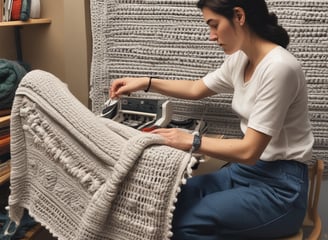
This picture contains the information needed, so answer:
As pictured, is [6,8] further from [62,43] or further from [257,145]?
[257,145]

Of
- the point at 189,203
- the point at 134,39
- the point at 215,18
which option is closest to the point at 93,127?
the point at 189,203

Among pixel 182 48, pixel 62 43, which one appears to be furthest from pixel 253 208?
pixel 62 43

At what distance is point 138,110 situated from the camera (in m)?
1.48

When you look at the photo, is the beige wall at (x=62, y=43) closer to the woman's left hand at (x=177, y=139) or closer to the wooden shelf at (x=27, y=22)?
the wooden shelf at (x=27, y=22)

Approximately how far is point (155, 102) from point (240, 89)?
37cm

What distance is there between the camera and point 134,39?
167 cm

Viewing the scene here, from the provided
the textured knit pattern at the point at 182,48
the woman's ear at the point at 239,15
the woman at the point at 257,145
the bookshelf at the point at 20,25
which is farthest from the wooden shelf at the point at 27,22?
the woman's ear at the point at 239,15

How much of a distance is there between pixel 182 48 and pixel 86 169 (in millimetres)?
782

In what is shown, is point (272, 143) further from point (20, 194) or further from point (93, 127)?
point (20, 194)

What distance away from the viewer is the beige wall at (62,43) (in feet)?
5.81

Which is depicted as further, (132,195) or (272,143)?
(272,143)

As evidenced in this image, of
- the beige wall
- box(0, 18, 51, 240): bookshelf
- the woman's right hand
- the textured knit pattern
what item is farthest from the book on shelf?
the woman's right hand

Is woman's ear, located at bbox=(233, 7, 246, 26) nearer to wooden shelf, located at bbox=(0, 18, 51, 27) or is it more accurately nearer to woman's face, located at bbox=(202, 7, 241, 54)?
woman's face, located at bbox=(202, 7, 241, 54)

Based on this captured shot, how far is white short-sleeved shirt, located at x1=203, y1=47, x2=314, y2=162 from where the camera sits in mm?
1045
